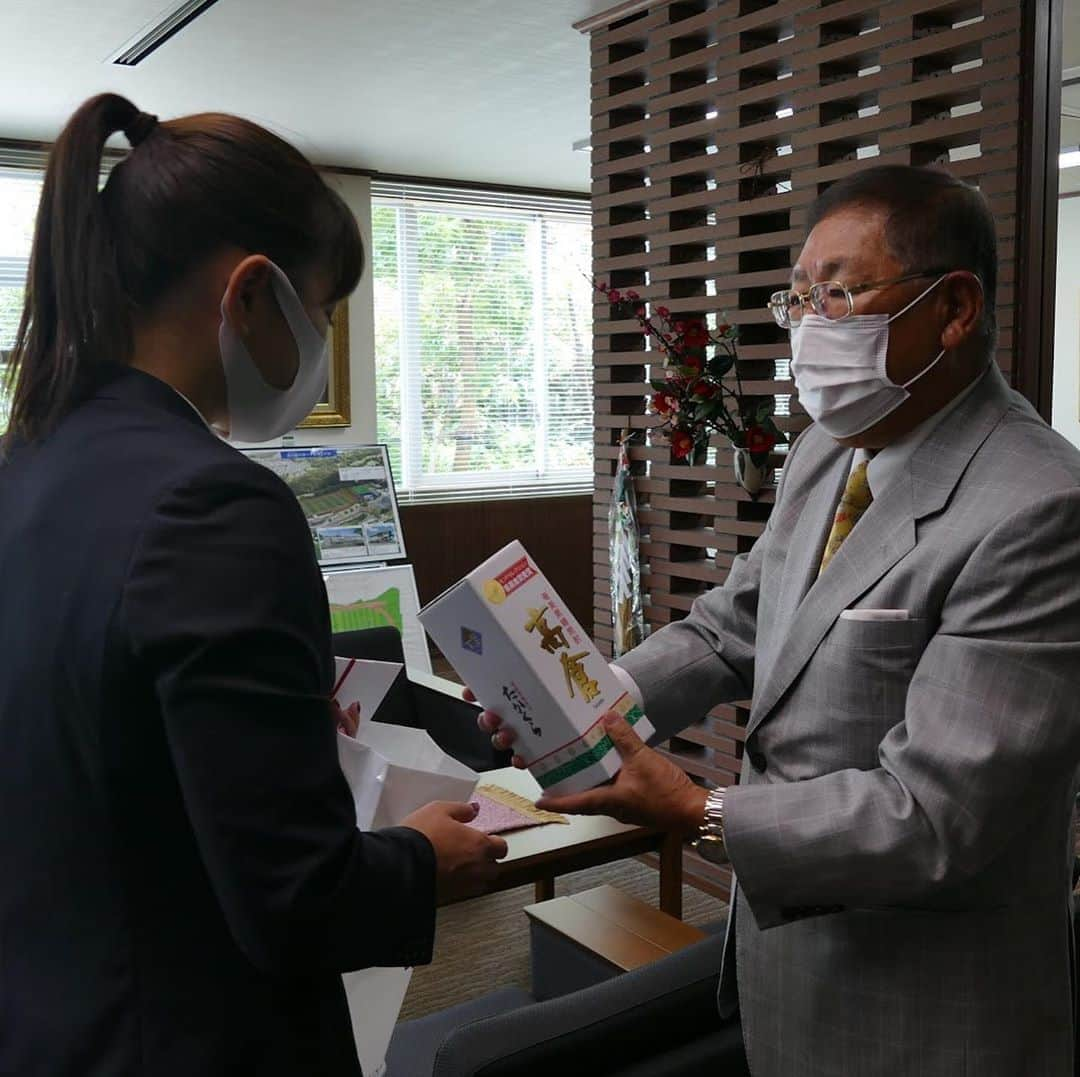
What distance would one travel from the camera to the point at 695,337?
3.54m

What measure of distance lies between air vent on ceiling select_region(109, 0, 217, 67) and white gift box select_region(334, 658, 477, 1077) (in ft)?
11.3

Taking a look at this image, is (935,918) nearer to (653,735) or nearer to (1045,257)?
(653,735)

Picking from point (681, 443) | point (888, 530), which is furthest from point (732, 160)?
point (888, 530)

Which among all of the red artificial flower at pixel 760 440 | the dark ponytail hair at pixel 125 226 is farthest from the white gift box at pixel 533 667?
the red artificial flower at pixel 760 440

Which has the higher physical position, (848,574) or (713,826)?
(848,574)

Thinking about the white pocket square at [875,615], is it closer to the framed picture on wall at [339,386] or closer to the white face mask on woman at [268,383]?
the white face mask on woman at [268,383]

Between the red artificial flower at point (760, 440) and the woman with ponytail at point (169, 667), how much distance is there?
2.49m

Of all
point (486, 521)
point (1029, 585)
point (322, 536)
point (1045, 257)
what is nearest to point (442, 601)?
point (1029, 585)

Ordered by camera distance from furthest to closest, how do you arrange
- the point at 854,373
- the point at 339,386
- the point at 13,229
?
the point at 339,386
the point at 13,229
the point at 854,373

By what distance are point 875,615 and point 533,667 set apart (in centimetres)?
35

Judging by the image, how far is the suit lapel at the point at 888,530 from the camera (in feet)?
3.98

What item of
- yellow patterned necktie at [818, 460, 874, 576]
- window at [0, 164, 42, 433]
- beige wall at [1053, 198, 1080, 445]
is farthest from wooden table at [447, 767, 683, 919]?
beige wall at [1053, 198, 1080, 445]

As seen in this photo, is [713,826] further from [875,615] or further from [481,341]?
[481,341]

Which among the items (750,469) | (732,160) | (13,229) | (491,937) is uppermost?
(13,229)
